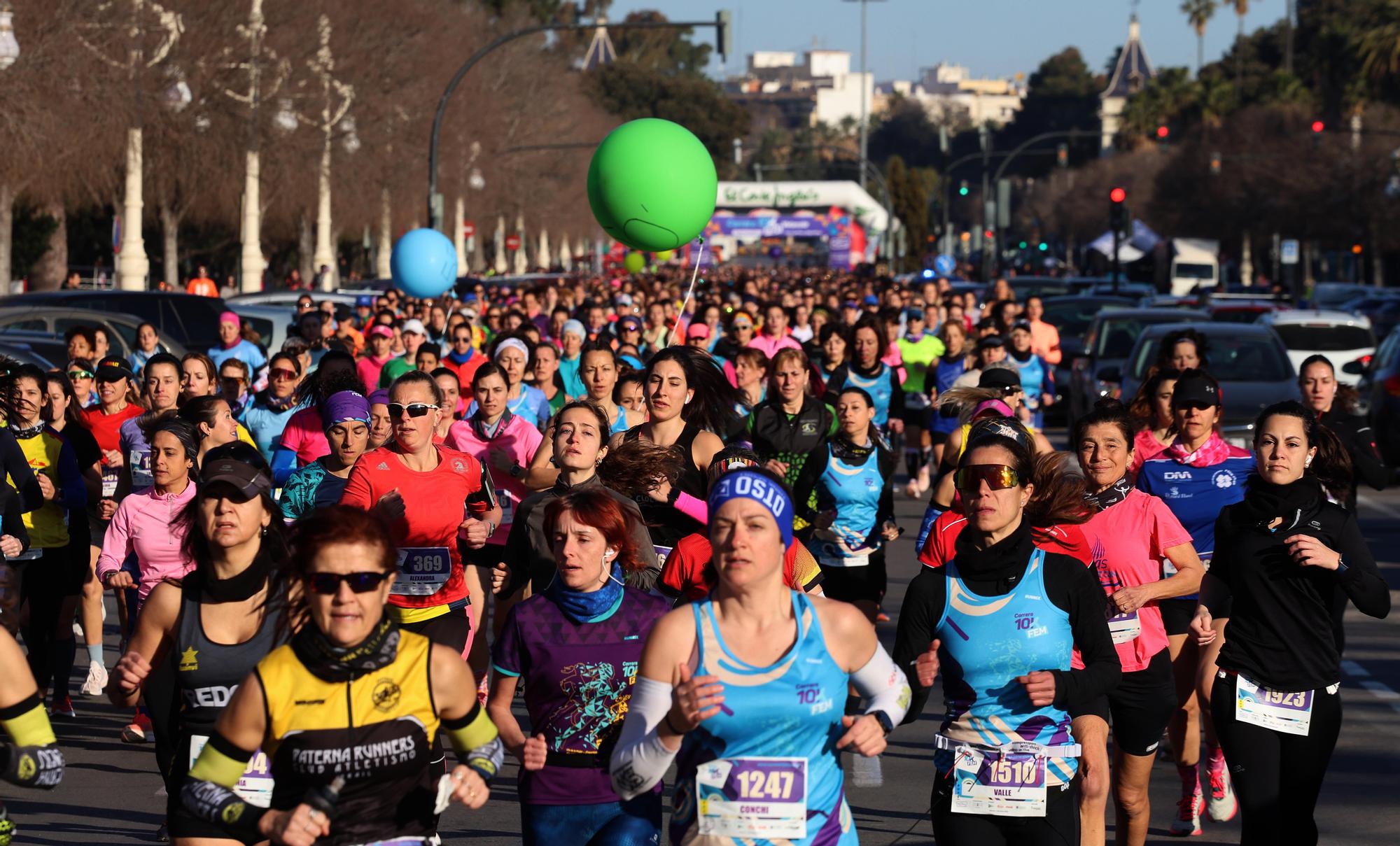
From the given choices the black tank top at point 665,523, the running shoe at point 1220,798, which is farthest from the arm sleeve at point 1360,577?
the black tank top at point 665,523

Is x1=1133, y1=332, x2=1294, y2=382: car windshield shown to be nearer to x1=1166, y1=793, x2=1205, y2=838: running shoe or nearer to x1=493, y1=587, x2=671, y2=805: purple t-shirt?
x1=1166, y1=793, x2=1205, y2=838: running shoe

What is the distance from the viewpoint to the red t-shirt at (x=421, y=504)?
23.5ft

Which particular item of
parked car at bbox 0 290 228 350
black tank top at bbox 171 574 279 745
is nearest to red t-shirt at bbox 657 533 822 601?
black tank top at bbox 171 574 279 745

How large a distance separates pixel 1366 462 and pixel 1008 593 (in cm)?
472

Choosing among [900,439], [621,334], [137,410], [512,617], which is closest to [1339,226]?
[900,439]

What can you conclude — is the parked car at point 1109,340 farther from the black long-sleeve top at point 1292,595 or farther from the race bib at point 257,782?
the race bib at point 257,782

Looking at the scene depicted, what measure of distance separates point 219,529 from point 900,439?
16.3 metres

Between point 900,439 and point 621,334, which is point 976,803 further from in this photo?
point 900,439

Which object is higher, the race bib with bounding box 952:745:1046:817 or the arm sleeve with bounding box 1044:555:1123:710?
the arm sleeve with bounding box 1044:555:1123:710

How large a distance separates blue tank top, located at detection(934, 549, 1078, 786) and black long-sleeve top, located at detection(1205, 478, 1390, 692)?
1.34 m

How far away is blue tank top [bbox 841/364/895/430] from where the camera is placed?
45.2 feet

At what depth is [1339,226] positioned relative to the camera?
212 feet

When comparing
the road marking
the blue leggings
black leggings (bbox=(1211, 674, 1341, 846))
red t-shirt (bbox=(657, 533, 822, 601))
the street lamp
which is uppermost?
the street lamp

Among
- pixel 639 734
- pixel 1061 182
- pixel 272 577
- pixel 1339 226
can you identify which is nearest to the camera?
pixel 639 734
